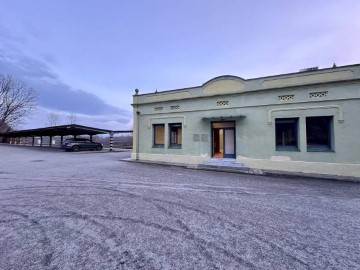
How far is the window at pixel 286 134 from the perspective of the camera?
9711 millimetres

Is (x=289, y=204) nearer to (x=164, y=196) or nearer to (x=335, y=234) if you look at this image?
(x=335, y=234)

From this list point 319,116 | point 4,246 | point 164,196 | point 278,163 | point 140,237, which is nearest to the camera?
point 4,246

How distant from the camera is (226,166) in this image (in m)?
10.5

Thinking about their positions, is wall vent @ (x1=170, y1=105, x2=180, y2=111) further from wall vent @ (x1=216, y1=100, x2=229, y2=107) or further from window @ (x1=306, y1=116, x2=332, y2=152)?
window @ (x1=306, y1=116, x2=332, y2=152)

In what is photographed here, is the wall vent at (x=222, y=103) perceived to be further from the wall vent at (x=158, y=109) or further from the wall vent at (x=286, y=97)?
the wall vent at (x=158, y=109)

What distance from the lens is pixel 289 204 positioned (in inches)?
191

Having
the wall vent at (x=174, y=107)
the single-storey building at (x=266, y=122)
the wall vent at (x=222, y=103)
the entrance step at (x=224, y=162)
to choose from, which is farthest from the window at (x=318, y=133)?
the wall vent at (x=174, y=107)

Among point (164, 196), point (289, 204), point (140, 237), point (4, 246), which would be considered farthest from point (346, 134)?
point (4, 246)

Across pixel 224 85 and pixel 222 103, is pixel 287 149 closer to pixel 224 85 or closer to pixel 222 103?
pixel 222 103

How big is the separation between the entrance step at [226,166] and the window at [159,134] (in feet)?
12.9

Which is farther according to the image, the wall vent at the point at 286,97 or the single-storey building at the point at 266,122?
the wall vent at the point at 286,97

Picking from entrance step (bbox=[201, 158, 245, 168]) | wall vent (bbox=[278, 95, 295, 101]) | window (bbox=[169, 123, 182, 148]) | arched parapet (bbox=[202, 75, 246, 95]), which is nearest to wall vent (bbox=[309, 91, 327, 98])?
wall vent (bbox=[278, 95, 295, 101])

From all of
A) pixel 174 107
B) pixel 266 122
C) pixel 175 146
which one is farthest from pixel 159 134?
pixel 266 122

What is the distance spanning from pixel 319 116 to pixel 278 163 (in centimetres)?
321
